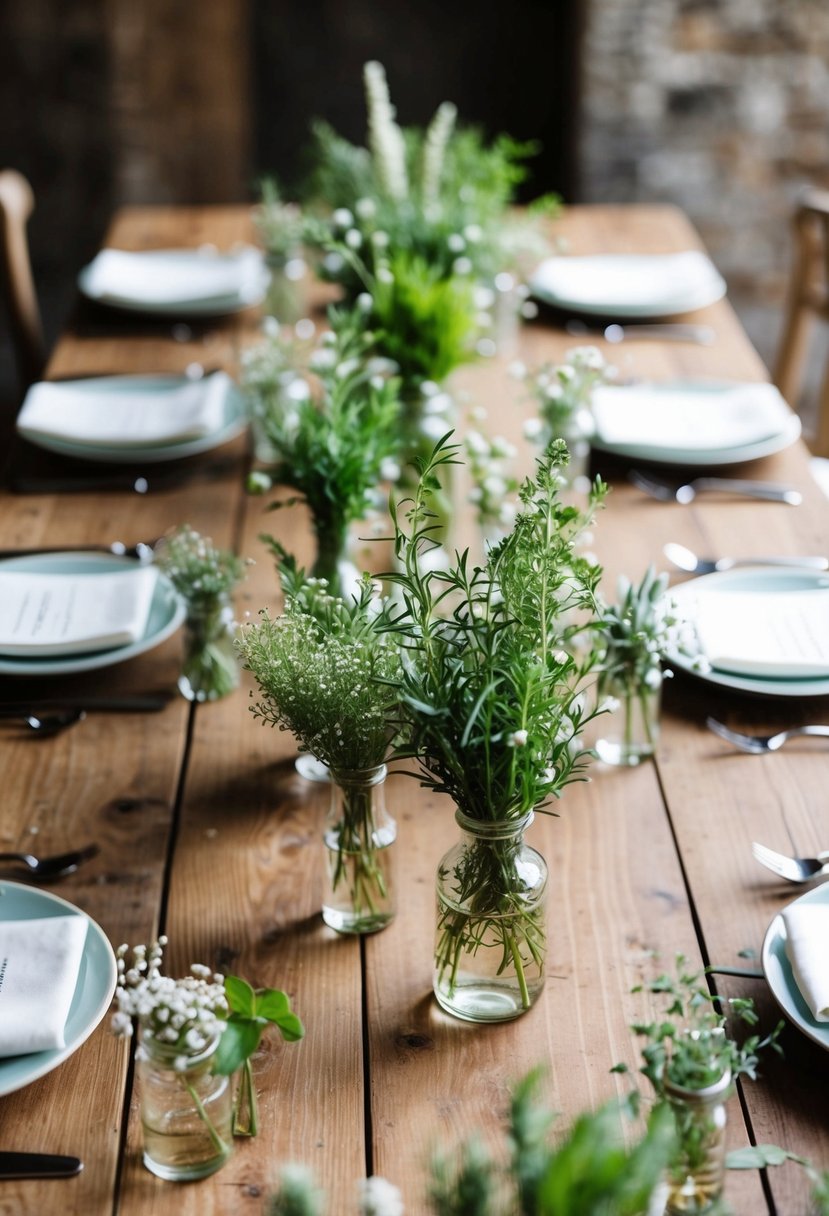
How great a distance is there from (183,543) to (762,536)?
808 mm

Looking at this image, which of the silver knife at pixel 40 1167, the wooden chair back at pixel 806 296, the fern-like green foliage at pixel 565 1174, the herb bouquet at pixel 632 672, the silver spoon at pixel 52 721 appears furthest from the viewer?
the wooden chair back at pixel 806 296

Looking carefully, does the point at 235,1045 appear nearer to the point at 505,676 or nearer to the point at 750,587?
the point at 505,676

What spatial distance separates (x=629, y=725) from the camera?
1.40 metres

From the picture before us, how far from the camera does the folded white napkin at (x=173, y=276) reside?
264 cm

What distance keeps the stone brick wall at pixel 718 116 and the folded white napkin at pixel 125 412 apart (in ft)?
8.22

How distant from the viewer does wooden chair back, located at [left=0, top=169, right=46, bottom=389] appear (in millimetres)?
2881

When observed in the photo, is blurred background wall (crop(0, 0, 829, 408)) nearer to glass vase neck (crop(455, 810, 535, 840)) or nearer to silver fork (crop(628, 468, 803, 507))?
silver fork (crop(628, 468, 803, 507))

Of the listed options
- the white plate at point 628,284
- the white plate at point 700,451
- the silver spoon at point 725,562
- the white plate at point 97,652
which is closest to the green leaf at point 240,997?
the white plate at point 97,652

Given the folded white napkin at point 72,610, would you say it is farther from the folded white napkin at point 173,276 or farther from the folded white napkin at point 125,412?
the folded white napkin at point 173,276

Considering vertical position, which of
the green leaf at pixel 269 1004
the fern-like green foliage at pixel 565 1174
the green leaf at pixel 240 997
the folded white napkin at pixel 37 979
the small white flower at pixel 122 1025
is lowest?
the folded white napkin at pixel 37 979

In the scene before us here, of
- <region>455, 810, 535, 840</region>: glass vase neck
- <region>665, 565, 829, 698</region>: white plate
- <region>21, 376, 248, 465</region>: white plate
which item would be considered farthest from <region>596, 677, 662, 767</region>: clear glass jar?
<region>21, 376, 248, 465</region>: white plate

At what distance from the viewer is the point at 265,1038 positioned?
1.07m

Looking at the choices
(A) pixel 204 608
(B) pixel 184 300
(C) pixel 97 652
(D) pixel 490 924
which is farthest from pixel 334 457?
(B) pixel 184 300

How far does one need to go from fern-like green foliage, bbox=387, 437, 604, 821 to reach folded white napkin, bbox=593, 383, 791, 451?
106cm
